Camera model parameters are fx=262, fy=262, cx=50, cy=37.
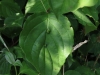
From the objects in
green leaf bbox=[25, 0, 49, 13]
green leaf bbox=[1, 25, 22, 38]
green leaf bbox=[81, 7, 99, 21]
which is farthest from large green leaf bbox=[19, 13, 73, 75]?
green leaf bbox=[1, 25, 22, 38]

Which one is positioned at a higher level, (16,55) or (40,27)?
(40,27)

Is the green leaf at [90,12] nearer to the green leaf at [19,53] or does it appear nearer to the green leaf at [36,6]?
the green leaf at [36,6]

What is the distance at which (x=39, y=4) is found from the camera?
2.88 feet

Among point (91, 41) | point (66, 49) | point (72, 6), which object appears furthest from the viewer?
point (91, 41)

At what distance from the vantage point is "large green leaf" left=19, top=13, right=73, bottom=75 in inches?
32.0

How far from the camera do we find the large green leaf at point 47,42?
32.0 inches

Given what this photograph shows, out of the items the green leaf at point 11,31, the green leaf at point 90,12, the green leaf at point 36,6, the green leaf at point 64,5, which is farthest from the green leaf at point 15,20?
the green leaf at point 64,5

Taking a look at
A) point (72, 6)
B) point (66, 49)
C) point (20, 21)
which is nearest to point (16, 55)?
point (20, 21)

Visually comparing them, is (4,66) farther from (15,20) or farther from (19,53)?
(15,20)

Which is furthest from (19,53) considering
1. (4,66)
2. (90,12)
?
(90,12)

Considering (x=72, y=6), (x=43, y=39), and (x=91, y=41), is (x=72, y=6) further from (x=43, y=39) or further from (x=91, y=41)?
(x=91, y=41)

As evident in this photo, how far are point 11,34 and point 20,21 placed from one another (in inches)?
4.6

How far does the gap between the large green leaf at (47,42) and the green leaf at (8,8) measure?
10.7 inches

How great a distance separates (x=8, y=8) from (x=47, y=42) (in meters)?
0.35
